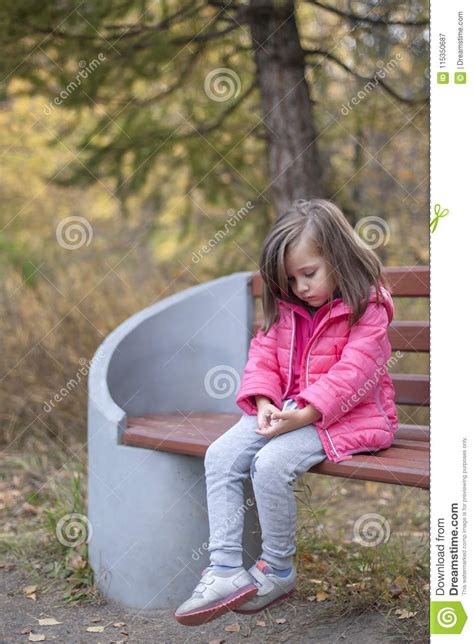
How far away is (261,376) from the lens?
109 inches

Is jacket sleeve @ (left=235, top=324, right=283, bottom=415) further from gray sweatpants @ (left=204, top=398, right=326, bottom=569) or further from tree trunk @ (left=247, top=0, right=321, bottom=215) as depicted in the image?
tree trunk @ (left=247, top=0, right=321, bottom=215)

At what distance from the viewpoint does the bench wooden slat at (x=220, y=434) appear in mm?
2385

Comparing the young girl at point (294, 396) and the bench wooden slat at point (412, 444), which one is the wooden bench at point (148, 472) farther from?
the young girl at point (294, 396)

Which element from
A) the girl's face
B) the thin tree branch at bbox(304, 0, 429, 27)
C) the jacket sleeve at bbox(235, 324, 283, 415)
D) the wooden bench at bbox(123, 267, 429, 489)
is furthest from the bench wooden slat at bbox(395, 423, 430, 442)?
the thin tree branch at bbox(304, 0, 429, 27)

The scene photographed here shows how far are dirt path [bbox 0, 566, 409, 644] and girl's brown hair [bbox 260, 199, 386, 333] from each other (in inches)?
37.4

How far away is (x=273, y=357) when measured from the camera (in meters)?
2.85

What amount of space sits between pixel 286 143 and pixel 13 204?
6577 mm

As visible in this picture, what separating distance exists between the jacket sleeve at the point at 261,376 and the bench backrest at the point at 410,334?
0.55m

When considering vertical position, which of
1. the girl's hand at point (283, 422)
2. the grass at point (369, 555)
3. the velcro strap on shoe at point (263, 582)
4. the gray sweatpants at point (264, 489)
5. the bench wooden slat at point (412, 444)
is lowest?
the grass at point (369, 555)

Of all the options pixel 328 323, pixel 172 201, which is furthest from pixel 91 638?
pixel 172 201

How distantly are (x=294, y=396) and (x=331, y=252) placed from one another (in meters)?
0.46
